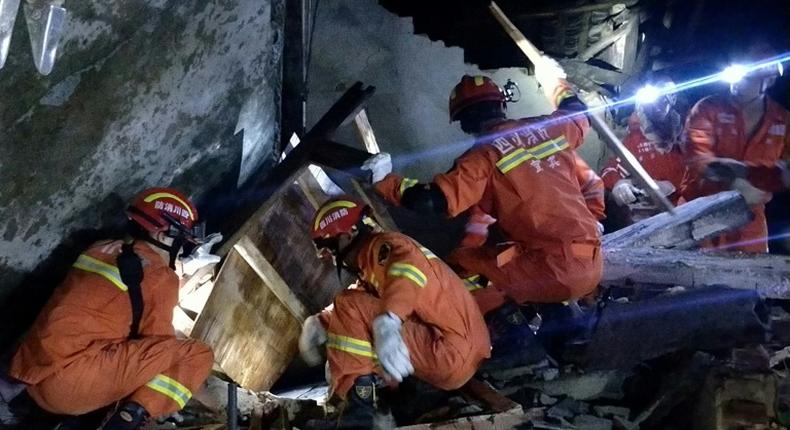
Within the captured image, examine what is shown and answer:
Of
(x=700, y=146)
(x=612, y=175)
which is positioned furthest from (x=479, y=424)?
(x=612, y=175)

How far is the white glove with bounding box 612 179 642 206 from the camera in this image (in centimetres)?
649

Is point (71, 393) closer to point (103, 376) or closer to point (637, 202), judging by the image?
point (103, 376)

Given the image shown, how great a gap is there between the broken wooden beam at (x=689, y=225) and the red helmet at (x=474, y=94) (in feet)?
5.04

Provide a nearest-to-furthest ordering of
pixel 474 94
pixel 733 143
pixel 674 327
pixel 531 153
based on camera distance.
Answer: pixel 531 153 < pixel 674 327 < pixel 474 94 < pixel 733 143

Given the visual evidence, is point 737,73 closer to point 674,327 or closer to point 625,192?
point 625,192

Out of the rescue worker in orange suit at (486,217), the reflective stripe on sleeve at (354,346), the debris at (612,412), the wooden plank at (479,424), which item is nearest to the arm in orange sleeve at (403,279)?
the reflective stripe on sleeve at (354,346)

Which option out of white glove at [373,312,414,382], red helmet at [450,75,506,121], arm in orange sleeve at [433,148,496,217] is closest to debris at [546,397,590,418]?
white glove at [373,312,414,382]

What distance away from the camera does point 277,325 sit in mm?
5379

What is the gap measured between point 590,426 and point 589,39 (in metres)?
5.27

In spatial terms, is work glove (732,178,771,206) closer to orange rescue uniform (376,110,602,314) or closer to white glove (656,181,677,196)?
white glove (656,181,677,196)

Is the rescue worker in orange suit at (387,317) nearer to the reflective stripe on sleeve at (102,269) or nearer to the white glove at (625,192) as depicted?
the reflective stripe on sleeve at (102,269)

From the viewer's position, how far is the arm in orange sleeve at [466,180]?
4.24 m

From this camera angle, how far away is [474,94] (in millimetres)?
4641

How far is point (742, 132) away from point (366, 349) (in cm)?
372
